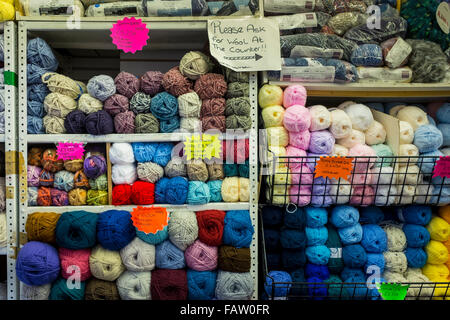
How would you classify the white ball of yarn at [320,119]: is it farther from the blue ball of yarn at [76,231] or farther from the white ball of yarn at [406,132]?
the blue ball of yarn at [76,231]

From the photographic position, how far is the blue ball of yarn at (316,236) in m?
1.13

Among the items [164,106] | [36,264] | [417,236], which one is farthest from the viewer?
[417,236]

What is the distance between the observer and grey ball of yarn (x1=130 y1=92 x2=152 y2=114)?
3.53 feet

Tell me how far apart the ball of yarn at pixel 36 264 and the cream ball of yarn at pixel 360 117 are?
125cm

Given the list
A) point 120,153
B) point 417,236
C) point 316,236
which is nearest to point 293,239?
point 316,236

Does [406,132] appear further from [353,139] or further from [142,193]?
[142,193]

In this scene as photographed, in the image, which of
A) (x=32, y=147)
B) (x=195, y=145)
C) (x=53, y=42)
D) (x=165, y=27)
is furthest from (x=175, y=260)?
(x=53, y=42)

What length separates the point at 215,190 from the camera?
1.10 meters

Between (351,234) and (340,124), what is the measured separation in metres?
0.45

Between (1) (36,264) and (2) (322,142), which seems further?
(2) (322,142)

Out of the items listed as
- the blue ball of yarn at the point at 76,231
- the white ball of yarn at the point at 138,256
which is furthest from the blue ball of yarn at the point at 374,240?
the blue ball of yarn at the point at 76,231
